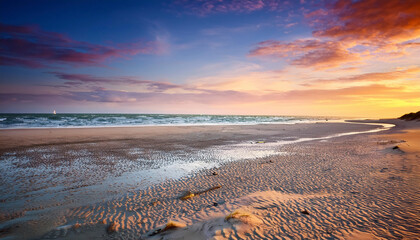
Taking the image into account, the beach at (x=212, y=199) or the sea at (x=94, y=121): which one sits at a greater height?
the sea at (x=94, y=121)

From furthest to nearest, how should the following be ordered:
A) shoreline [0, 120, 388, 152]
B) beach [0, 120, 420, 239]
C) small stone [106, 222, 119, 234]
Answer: shoreline [0, 120, 388, 152] < small stone [106, 222, 119, 234] < beach [0, 120, 420, 239]

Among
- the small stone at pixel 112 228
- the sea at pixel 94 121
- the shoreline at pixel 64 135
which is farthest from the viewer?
the sea at pixel 94 121

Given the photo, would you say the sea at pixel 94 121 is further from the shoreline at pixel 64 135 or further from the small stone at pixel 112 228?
the small stone at pixel 112 228

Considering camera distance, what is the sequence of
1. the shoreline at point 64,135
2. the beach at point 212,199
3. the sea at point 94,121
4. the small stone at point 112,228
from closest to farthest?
1. the beach at point 212,199
2. the small stone at point 112,228
3. the shoreline at point 64,135
4. the sea at point 94,121

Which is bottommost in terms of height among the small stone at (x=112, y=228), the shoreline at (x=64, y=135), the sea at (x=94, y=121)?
the small stone at (x=112, y=228)

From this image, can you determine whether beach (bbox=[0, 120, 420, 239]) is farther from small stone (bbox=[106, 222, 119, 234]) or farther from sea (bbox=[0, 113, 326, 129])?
sea (bbox=[0, 113, 326, 129])

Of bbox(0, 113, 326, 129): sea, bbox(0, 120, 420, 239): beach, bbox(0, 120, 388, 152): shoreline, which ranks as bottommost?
bbox(0, 120, 420, 239): beach

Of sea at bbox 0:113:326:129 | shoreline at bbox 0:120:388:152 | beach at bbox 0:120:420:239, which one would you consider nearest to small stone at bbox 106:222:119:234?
beach at bbox 0:120:420:239

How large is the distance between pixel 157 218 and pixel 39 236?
2.92m

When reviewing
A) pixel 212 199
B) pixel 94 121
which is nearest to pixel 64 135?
pixel 212 199

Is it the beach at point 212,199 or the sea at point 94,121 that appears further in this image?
the sea at point 94,121

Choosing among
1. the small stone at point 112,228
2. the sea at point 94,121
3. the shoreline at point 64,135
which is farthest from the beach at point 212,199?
the sea at point 94,121

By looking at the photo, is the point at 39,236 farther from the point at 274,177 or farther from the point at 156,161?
the point at 274,177

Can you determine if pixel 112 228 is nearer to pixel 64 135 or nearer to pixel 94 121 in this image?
pixel 64 135
